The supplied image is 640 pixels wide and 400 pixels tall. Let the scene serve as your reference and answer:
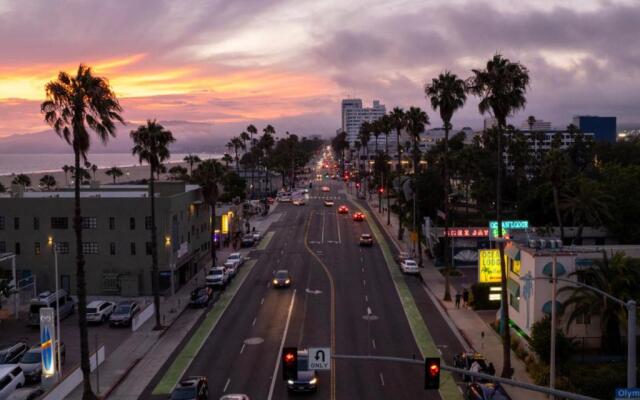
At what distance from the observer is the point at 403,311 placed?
46.7m

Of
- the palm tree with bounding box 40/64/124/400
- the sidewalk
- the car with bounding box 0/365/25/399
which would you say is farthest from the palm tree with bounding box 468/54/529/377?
the car with bounding box 0/365/25/399

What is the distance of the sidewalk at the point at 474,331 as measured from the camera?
107 feet

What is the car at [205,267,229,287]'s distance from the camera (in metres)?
54.8

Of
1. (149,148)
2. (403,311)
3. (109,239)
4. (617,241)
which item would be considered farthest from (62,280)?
(617,241)

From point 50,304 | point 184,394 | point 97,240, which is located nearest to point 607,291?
point 184,394

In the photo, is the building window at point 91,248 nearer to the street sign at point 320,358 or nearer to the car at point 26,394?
the car at point 26,394

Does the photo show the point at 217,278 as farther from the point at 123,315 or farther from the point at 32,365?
the point at 32,365

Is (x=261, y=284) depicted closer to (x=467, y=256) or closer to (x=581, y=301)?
(x=467, y=256)

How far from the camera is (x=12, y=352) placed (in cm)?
3531

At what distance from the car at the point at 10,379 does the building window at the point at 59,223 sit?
24.4 m

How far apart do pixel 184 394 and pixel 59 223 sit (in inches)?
1303

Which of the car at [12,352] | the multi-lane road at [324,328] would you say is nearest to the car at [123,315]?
the multi-lane road at [324,328]

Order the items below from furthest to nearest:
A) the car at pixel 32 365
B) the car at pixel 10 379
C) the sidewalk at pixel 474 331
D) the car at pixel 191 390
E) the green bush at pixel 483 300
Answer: the green bush at pixel 483 300 < the car at pixel 32 365 < the sidewalk at pixel 474 331 < the car at pixel 10 379 < the car at pixel 191 390

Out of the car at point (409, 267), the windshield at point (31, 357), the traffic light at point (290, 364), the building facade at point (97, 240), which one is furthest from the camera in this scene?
the car at point (409, 267)
